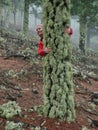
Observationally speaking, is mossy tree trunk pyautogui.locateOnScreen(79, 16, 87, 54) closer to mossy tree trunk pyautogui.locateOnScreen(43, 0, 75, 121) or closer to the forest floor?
the forest floor

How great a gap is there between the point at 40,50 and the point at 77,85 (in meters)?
5.73

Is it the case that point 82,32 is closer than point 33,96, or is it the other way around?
point 33,96

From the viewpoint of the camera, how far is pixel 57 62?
8.81 m

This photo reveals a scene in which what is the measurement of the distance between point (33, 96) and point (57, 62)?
9.12ft

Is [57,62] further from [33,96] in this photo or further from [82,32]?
[82,32]

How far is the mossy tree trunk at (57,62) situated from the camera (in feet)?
28.7

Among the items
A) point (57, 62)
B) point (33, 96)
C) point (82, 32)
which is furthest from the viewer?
point (82, 32)

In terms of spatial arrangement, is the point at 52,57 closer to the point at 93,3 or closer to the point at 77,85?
the point at 77,85

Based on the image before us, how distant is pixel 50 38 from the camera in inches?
348

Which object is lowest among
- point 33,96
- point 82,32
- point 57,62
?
point 33,96

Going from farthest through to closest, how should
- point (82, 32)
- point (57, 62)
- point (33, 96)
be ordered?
point (82, 32) < point (33, 96) < point (57, 62)

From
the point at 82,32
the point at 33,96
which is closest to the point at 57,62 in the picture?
the point at 33,96

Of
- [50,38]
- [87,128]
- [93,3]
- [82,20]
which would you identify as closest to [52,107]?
[87,128]

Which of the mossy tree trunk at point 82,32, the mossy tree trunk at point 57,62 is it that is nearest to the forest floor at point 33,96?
the mossy tree trunk at point 57,62
